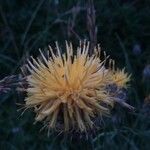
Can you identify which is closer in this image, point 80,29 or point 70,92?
point 70,92

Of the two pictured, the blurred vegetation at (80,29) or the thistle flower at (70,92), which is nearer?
the thistle flower at (70,92)

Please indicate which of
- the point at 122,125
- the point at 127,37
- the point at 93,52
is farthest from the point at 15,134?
the point at 127,37

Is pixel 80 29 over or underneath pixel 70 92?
over

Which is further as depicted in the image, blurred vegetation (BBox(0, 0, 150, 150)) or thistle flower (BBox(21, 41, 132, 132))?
blurred vegetation (BBox(0, 0, 150, 150))

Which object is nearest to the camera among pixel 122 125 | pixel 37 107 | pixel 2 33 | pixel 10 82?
pixel 10 82

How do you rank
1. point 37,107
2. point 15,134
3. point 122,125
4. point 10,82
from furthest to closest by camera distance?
point 15,134
point 122,125
point 37,107
point 10,82

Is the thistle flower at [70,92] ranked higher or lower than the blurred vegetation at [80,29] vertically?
lower

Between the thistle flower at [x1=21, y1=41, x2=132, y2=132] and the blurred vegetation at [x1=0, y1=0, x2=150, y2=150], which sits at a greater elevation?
the blurred vegetation at [x1=0, y1=0, x2=150, y2=150]

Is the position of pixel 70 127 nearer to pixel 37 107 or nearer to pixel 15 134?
pixel 37 107
